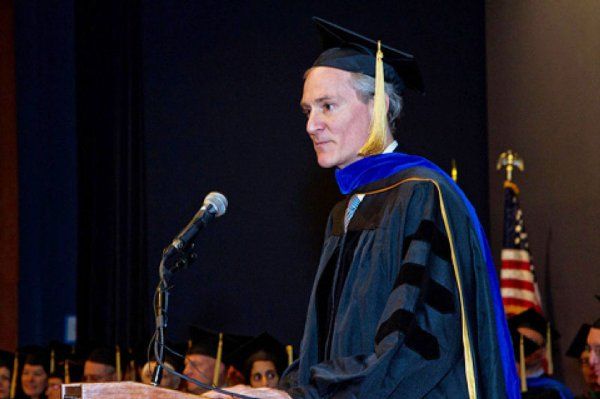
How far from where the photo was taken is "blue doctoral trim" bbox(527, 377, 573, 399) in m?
5.88

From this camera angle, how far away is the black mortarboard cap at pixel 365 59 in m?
2.92

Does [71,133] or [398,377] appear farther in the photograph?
[71,133]

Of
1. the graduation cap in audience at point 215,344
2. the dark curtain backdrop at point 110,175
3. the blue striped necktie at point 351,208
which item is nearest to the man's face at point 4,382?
the dark curtain backdrop at point 110,175

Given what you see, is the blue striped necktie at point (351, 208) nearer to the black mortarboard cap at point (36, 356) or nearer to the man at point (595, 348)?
the man at point (595, 348)

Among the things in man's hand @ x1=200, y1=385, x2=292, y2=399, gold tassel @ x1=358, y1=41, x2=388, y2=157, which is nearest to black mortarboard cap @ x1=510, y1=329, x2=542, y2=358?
gold tassel @ x1=358, y1=41, x2=388, y2=157

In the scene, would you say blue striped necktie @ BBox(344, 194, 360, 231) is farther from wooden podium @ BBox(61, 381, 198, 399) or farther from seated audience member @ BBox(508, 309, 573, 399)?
seated audience member @ BBox(508, 309, 573, 399)

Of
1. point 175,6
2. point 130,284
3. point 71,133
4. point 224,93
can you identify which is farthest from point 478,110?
point 71,133

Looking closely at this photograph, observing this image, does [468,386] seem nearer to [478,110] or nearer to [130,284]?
[478,110]

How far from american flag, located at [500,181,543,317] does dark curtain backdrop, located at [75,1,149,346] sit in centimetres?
336

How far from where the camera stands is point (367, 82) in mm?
2893

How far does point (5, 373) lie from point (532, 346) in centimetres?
488

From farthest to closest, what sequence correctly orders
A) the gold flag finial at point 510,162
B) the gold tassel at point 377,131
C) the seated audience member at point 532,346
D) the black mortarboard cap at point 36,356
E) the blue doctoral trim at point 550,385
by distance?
the black mortarboard cap at point 36,356 → the gold flag finial at point 510,162 → the seated audience member at point 532,346 → the blue doctoral trim at point 550,385 → the gold tassel at point 377,131

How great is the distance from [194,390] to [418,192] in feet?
15.9

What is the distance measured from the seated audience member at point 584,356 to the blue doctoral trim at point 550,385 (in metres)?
0.12
